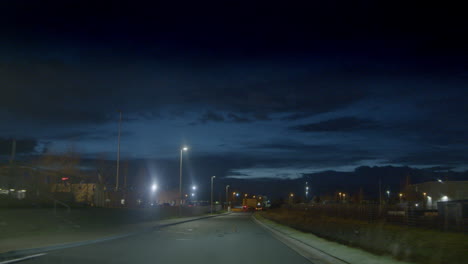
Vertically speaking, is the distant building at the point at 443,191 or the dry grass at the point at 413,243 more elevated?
the distant building at the point at 443,191

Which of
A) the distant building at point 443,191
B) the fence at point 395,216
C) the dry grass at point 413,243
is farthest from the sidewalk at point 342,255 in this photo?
the distant building at point 443,191

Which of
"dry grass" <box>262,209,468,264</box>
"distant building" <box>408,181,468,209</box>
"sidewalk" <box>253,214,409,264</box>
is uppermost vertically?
"distant building" <box>408,181,468,209</box>

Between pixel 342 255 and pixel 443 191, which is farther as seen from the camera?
pixel 443 191

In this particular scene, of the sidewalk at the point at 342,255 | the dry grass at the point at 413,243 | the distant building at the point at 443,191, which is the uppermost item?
the distant building at the point at 443,191

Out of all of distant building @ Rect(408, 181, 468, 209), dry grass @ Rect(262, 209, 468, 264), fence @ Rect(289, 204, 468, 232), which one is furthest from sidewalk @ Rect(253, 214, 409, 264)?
distant building @ Rect(408, 181, 468, 209)

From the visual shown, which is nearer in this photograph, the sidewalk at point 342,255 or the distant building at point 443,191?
the sidewalk at point 342,255

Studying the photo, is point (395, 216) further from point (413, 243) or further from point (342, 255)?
point (413, 243)

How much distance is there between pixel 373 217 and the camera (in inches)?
1098

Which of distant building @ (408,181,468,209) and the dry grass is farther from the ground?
distant building @ (408,181,468,209)

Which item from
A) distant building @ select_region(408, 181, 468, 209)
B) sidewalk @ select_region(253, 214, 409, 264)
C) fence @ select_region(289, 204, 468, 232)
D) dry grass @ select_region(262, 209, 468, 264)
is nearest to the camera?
dry grass @ select_region(262, 209, 468, 264)

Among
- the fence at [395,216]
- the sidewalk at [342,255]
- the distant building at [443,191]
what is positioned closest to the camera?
the sidewalk at [342,255]

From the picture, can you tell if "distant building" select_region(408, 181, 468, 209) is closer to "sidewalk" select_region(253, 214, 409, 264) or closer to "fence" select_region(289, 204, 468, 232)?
"fence" select_region(289, 204, 468, 232)

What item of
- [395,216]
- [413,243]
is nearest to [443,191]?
[395,216]

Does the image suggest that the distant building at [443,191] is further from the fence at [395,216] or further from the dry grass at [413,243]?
the dry grass at [413,243]
